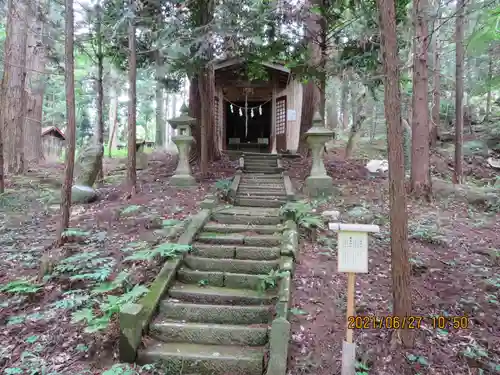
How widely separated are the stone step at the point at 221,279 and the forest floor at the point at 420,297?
2.17ft

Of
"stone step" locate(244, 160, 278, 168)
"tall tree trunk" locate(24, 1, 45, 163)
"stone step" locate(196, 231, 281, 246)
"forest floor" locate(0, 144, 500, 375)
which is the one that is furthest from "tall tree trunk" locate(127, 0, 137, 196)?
"tall tree trunk" locate(24, 1, 45, 163)

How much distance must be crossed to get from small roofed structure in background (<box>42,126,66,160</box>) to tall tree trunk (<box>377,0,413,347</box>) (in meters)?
21.7

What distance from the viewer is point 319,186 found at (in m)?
9.41

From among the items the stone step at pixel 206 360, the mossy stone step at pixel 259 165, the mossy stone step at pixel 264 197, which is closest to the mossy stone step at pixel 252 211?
the mossy stone step at pixel 264 197

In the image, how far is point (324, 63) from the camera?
1067cm

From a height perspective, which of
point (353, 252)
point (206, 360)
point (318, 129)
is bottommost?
point (206, 360)

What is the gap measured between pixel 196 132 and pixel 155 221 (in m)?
6.18

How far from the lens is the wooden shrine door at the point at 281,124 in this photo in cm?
1555

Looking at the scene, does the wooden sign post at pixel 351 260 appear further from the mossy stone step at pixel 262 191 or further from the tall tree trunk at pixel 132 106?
the tall tree trunk at pixel 132 106

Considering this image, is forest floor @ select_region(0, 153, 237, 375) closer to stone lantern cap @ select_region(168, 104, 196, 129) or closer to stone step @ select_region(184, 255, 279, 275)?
stone step @ select_region(184, 255, 279, 275)

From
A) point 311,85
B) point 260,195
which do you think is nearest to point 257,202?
point 260,195

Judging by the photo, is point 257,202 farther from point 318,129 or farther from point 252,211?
point 318,129

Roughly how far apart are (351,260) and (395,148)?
50.2 inches

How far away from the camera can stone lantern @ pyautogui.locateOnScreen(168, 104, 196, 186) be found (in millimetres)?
10156
